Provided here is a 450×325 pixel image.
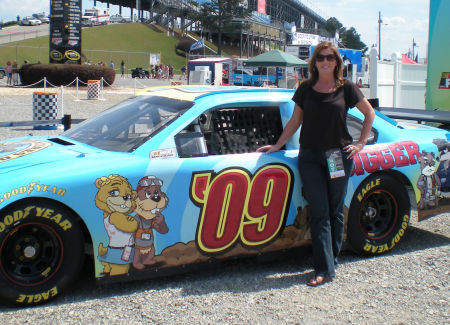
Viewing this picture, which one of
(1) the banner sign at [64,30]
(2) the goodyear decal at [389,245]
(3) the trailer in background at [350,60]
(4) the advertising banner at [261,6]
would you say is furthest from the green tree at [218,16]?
(2) the goodyear decal at [389,245]

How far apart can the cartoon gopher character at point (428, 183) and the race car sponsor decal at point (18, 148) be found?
3.28m

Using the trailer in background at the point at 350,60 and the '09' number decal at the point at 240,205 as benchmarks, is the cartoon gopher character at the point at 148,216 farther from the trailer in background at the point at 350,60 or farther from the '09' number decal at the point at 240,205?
the trailer in background at the point at 350,60

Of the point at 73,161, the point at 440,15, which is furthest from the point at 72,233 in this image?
the point at 440,15

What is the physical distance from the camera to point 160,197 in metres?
3.56

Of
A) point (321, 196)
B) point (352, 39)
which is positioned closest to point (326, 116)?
point (321, 196)

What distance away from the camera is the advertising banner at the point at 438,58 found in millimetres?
9016

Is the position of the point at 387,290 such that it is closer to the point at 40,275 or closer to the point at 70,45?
the point at 40,275

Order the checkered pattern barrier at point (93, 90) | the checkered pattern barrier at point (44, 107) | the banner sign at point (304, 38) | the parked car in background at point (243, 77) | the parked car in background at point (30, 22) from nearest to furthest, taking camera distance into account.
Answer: the checkered pattern barrier at point (44, 107) → the checkered pattern barrier at point (93, 90) → the parked car in background at point (243, 77) → the banner sign at point (304, 38) → the parked car in background at point (30, 22)

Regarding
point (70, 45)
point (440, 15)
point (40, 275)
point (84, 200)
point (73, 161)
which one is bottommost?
point (40, 275)

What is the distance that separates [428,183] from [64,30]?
29065mm

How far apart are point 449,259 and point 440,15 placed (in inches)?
237

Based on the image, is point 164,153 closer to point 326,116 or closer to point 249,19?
point 326,116

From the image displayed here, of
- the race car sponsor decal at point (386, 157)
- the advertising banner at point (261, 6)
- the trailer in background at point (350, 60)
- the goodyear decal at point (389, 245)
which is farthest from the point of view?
the advertising banner at point (261, 6)

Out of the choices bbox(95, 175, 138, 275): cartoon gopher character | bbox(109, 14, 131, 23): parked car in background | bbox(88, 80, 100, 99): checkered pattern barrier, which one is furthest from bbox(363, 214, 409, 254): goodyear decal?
bbox(109, 14, 131, 23): parked car in background
